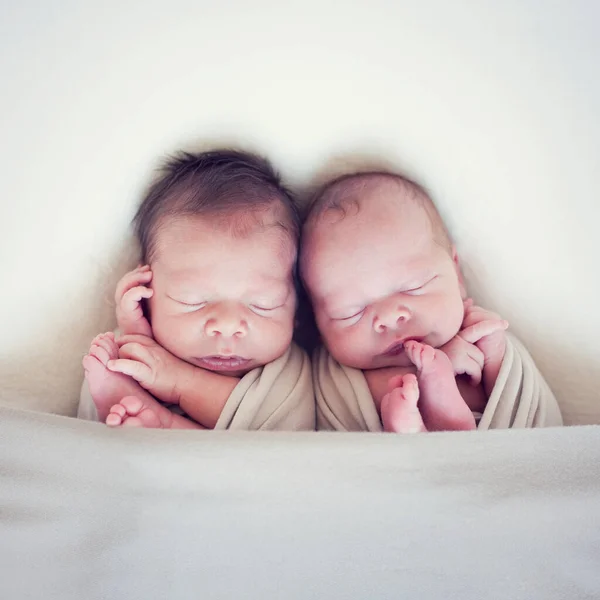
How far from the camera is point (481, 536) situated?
80 cm

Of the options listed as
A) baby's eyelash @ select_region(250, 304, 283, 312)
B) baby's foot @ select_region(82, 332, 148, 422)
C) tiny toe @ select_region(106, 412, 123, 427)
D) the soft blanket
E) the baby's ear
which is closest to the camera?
the soft blanket

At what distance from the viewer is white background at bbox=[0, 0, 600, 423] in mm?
1109

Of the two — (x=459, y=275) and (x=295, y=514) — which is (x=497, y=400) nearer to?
(x=459, y=275)

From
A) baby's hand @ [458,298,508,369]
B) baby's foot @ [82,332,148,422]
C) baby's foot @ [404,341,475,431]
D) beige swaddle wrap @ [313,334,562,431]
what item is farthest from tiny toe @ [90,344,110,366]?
baby's hand @ [458,298,508,369]

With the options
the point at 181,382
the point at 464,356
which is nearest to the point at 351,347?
Result: the point at 464,356

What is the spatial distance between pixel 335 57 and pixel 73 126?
0.47 meters

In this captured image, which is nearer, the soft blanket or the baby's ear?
the soft blanket

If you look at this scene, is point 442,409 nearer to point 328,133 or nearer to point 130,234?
point 328,133

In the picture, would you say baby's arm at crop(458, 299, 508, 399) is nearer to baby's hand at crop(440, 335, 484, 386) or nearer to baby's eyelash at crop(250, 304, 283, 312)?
baby's hand at crop(440, 335, 484, 386)

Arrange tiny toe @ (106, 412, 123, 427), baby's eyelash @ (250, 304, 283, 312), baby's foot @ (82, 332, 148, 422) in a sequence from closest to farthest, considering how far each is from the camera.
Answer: tiny toe @ (106, 412, 123, 427) → baby's foot @ (82, 332, 148, 422) → baby's eyelash @ (250, 304, 283, 312)

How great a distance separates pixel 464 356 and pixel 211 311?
1.42 feet

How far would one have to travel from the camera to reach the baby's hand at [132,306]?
3.80 feet

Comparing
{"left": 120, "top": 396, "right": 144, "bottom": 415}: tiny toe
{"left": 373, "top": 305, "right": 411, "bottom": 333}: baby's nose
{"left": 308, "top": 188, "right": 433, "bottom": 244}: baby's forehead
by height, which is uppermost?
{"left": 308, "top": 188, "right": 433, "bottom": 244}: baby's forehead

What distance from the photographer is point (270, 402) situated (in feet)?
3.60
